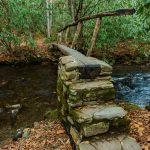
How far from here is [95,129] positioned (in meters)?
4.25

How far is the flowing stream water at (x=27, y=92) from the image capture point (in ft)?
25.7

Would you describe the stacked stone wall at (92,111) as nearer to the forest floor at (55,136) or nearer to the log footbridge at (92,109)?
the log footbridge at (92,109)

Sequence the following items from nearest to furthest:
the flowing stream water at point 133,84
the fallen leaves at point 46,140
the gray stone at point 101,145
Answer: the gray stone at point 101,145
the fallen leaves at point 46,140
the flowing stream water at point 133,84

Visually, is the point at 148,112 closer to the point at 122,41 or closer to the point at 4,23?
the point at 4,23

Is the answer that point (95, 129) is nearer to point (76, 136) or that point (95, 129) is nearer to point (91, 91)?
point (76, 136)

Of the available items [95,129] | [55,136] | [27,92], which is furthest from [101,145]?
[27,92]

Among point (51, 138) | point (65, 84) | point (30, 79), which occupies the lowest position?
point (30, 79)

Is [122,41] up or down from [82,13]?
down

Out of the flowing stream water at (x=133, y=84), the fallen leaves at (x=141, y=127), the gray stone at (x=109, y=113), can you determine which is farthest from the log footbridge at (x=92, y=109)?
the flowing stream water at (x=133, y=84)

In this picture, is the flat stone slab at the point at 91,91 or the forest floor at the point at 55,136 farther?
the forest floor at the point at 55,136

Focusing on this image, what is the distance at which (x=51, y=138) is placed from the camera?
17.8 feet

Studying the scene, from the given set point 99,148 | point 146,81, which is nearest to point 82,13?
point 146,81

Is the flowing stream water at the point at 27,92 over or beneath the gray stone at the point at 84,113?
beneath

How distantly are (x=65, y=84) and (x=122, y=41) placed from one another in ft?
43.4
